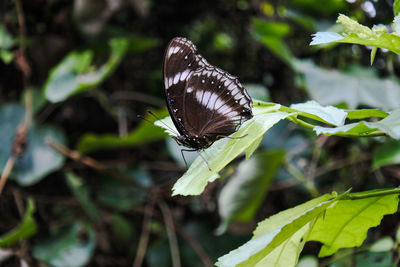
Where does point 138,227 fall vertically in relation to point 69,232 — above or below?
below

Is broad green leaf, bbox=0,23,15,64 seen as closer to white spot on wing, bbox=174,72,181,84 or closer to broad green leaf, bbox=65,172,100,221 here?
broad green leaf, bbox=65,172,100,221

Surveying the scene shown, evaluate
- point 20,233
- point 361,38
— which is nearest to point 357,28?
point 361,38

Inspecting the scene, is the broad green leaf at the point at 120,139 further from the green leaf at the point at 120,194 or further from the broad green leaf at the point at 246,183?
the broad green leaf at the point at 246,183

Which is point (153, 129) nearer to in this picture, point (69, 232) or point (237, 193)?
point (237, 193)

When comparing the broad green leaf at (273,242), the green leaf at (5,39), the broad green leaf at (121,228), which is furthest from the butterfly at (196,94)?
the green leaf at (5,39)

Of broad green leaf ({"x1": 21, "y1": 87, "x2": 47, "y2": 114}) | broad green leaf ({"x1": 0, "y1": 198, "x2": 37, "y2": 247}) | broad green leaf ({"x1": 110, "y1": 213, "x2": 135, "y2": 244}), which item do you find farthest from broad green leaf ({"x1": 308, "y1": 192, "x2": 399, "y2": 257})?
broad green leaf ({"x1": 21, "y1": 87, "x2": 47, "y2": 114})

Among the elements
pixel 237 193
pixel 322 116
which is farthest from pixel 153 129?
pixel 322 116
